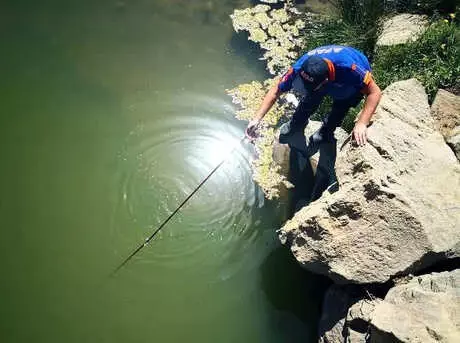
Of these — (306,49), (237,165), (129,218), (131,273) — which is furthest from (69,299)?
(306,49)

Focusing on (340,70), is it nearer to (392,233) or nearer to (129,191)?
(392,233)

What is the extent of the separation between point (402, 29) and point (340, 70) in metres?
2.66

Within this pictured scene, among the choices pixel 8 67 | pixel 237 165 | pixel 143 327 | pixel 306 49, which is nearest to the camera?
pixel 143 327

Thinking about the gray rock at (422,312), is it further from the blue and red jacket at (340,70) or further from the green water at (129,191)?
the blue and red jacket at (340,70)

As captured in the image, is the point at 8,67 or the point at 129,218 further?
the point at 8,67

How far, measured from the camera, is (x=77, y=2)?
7008mm

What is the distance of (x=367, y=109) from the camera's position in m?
4.29

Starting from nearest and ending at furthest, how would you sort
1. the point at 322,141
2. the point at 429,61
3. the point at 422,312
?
the point at 422,312 → the point at 322,141 → the point at 429,61

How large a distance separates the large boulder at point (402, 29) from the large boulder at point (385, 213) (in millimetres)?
2061

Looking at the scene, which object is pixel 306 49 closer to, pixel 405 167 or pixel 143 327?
pixel 405 167

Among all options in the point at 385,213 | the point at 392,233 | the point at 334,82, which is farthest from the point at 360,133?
the point at 392,233

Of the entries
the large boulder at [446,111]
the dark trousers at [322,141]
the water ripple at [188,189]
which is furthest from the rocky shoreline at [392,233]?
the water ripple at [188,189]

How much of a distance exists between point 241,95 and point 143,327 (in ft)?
10.7

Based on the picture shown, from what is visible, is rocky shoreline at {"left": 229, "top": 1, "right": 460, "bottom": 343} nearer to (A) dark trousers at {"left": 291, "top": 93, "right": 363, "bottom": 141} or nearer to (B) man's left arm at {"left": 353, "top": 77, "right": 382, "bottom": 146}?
(B) man's left arm at {"left": 353, "top": 77, "right": 382, "bottom": 146}
